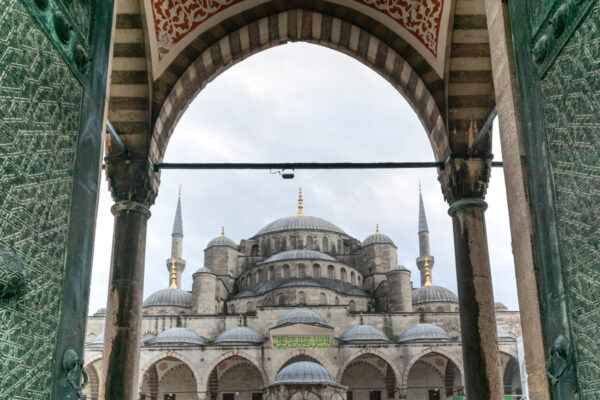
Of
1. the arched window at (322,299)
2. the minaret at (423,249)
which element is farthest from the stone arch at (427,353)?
the minaret at (423,249)

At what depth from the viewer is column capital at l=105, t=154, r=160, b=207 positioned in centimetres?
712

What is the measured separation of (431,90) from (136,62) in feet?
11.1

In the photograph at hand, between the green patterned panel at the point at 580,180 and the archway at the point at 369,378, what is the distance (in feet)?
106

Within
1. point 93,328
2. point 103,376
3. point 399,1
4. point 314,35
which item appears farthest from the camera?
point 93,328

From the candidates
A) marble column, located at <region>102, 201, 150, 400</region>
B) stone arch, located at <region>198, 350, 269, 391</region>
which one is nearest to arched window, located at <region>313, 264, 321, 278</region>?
stone arch, located at <region>198, 350, 269, 391</region>

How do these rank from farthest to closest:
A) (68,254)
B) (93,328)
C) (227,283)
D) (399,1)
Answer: (227,283) < (93,328) < (399,1) < (68,254)

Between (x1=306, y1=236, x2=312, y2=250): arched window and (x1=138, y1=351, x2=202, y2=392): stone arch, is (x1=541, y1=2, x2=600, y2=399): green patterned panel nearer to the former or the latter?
(x1=138, y1=351, x2=202, y2=392): stone arch

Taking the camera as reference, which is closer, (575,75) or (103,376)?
(575,75)

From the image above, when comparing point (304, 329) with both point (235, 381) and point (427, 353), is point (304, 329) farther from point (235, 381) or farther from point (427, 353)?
point (427, 353)

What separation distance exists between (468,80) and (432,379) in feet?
99.7

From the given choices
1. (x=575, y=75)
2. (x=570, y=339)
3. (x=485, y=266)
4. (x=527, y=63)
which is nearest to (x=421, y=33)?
(x=485, y=266)

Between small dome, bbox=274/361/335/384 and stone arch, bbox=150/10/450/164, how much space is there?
14222mm

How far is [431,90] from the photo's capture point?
24.1 feet

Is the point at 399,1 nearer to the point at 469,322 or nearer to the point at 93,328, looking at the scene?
the point at 469,322
